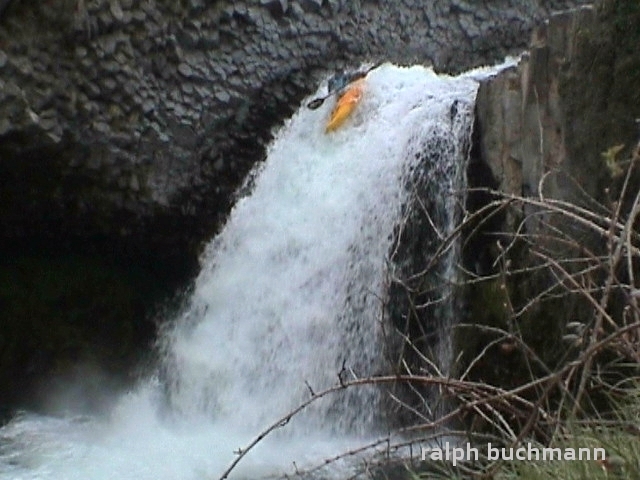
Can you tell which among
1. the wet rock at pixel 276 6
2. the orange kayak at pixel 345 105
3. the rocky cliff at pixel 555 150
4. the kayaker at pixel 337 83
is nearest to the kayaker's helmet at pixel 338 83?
the kayaker at pixel 337 83

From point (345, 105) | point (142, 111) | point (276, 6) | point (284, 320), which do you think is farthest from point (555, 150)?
point (276, 6)

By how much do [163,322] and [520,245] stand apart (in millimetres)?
3221

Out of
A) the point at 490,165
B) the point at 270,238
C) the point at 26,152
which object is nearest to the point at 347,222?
the point at 270,238

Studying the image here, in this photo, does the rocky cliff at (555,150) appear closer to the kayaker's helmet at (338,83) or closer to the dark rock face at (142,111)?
the kayaker's helmet at (338,83)

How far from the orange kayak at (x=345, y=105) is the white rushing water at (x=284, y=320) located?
0.23ft

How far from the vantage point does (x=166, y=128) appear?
661 cm

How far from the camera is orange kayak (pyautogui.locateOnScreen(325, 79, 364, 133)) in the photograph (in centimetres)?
676

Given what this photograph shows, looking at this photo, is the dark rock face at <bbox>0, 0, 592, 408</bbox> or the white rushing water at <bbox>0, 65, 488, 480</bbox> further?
the dark rock face at <bbox>0, 0, 592, 408</bbox>

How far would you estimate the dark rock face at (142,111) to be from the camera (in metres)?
6.07

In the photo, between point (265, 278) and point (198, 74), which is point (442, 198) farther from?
point (198, 74)

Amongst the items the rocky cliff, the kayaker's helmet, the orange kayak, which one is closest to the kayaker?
the kayaker's helmet

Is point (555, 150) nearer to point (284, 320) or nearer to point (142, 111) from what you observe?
point (284, 320)

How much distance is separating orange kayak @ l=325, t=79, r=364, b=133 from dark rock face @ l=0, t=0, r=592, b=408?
1.61ft

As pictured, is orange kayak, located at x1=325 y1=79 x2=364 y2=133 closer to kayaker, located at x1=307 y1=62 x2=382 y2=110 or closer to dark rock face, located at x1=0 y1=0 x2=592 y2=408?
kayaker, located at x1=307 y1=62 x2=382 y2=110
